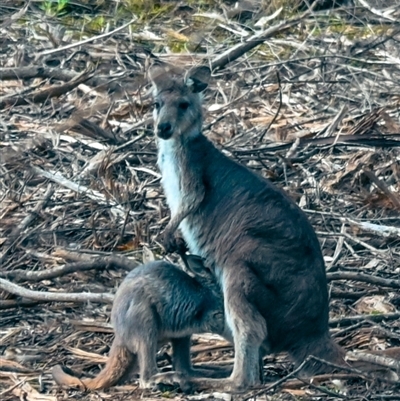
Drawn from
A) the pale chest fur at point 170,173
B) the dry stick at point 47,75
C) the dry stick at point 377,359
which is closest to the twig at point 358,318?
the dry stick at point 377,359

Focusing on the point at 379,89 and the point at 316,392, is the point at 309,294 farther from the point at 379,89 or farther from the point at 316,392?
→ the point at 379,89

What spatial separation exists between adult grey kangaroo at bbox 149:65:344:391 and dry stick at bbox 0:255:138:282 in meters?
0.88

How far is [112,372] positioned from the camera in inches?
216

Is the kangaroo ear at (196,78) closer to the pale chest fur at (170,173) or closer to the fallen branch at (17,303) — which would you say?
the pale chest fur at (170,173)

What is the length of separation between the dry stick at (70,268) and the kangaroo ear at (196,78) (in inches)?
43.5

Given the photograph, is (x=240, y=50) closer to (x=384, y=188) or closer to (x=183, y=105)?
(x=384, y=188)

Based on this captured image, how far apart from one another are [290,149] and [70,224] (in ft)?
5.88

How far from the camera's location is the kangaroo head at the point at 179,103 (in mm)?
6145

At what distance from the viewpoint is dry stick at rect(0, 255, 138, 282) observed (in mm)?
6828

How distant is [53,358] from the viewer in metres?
6.03

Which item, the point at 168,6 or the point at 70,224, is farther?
the point at 168,6

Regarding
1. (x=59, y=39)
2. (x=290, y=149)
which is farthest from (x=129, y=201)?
(x=59, y=39)

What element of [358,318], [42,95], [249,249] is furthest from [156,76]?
[42,95]

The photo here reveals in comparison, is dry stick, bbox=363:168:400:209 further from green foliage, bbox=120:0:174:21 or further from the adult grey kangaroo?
green foliage, bbox=120:0:174:21
